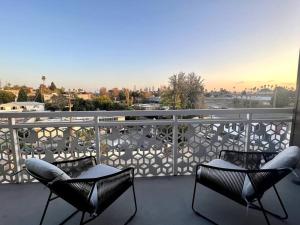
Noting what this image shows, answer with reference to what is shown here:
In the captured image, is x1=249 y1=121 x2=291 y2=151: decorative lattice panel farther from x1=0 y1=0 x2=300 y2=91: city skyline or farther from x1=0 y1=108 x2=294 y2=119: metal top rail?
x1=0 y1=0 x2=300 y2=91: city skyline

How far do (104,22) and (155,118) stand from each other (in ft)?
12.4

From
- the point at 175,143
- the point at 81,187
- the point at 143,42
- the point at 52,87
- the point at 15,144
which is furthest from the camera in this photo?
the point at 143,42

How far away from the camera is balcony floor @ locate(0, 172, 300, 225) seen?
1850 millimetres

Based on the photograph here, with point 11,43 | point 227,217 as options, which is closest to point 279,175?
point 227,217

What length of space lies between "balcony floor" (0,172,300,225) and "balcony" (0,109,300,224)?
1 centimetres

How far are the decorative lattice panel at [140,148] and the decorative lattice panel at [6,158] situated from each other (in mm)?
1112

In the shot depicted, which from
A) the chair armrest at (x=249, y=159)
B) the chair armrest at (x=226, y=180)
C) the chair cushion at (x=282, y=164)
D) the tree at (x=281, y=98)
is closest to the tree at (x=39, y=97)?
the chair armrest at (x=226, y=180)

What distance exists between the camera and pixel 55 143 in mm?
2592

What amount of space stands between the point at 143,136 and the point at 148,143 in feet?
0.39

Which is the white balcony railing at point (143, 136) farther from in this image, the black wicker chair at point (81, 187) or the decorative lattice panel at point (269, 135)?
the black wicker chair at point (81, 187)

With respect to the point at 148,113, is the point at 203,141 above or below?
below

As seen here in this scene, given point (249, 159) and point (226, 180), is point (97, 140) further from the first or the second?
point (249, 159)

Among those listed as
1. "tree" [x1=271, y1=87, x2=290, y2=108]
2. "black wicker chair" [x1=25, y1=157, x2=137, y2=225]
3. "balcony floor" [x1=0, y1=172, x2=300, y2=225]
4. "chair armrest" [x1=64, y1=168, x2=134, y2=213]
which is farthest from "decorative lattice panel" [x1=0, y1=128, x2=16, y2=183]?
"tree" [x1=271, y1=87, x2=290, y2=108]

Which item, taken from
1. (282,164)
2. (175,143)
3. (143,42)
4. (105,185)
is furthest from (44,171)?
(143,42)
